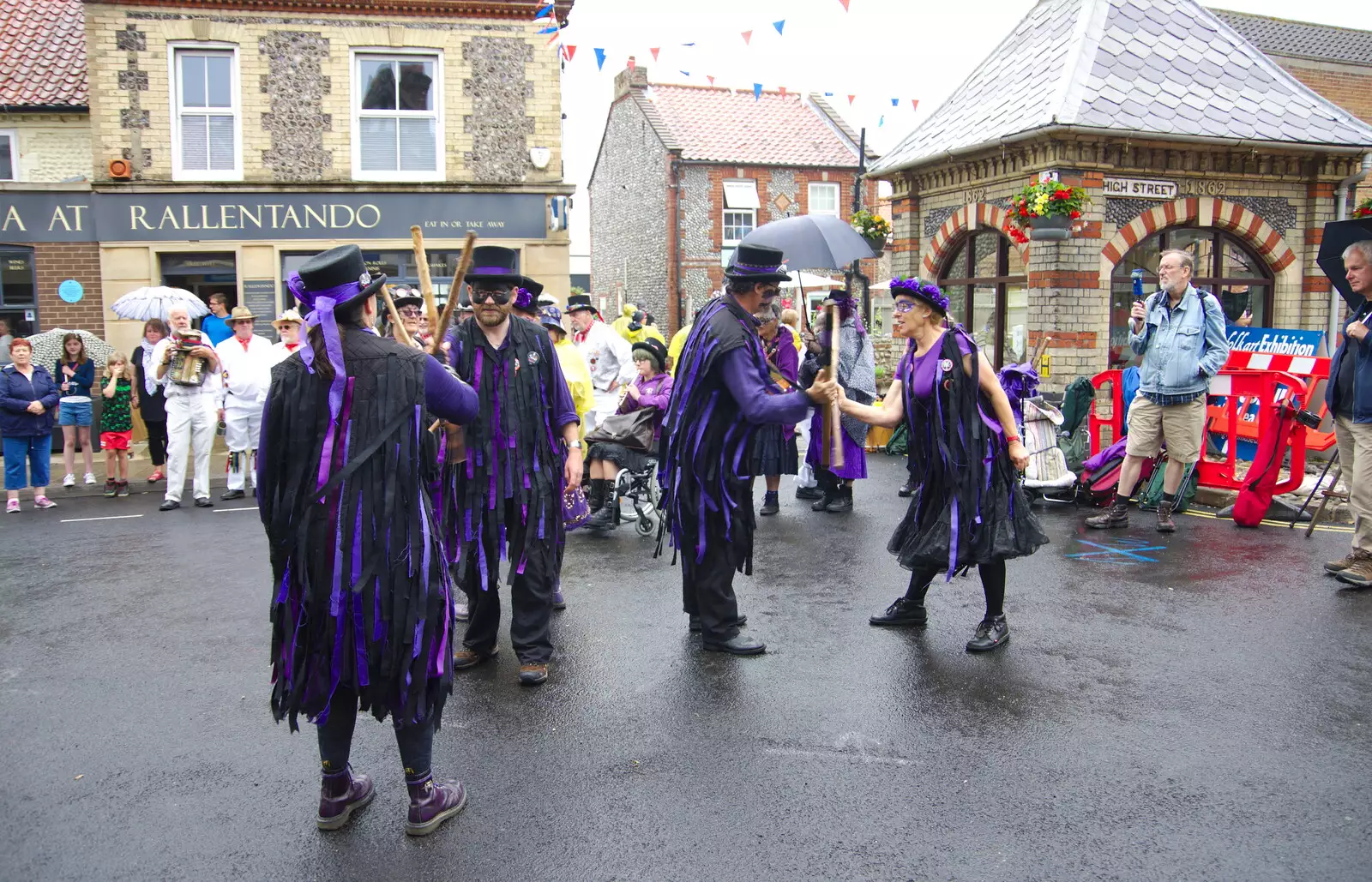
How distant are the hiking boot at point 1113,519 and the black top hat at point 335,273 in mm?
6466

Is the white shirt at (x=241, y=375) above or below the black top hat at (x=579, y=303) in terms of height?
below

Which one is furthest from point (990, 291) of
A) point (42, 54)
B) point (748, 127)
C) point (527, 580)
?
point (748, 127)

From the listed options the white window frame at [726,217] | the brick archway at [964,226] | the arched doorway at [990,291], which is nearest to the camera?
the brick archway at [964,226]

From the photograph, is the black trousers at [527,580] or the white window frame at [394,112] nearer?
the black trousers at [527,580]

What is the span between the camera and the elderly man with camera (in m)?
7.75

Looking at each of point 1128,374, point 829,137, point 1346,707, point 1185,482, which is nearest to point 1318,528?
point 1185,482

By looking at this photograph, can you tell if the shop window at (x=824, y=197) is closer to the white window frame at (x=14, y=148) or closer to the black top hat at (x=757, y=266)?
the white window frame at (x=14, y=148)

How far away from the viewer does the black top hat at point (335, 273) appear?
321 cm

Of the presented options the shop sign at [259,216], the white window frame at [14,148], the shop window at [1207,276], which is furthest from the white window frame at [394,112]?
the shop window at [1207,276]

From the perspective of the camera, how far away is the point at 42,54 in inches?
655

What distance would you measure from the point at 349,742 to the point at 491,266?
234cm

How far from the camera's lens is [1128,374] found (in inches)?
381

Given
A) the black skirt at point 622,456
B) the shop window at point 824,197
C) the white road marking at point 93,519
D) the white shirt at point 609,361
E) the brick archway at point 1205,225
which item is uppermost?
the shop window at point 824,197

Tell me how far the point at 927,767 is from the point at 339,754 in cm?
216
